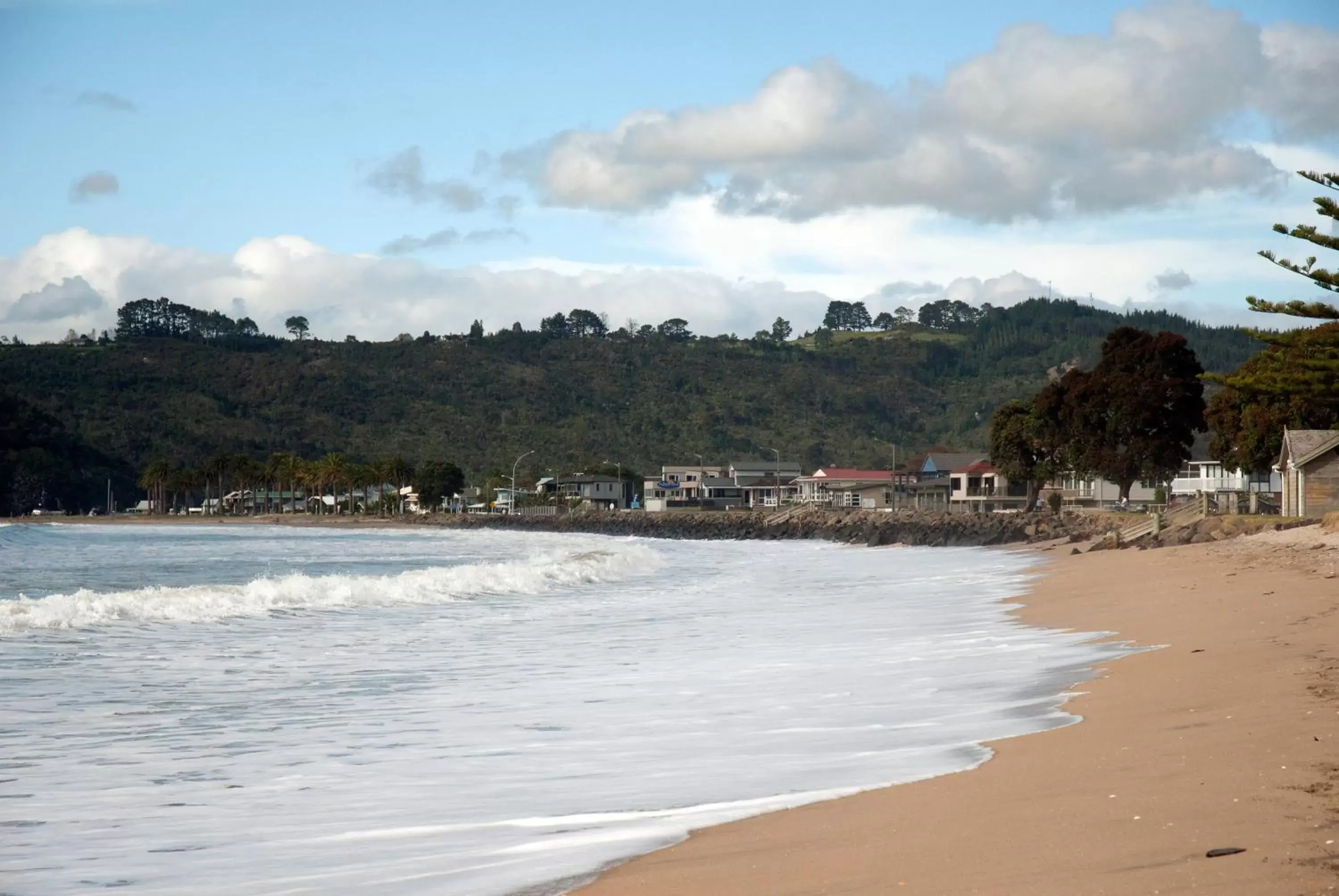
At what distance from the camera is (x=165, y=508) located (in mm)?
177500

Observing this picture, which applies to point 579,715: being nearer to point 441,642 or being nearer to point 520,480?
point 441,642

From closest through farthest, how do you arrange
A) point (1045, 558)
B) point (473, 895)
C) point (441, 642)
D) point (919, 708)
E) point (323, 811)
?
point (473, 895)
point (323, 811)
point (919, 708)
point (441, 642)
point (1045, 558)

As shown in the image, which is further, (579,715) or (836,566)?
(836,566)

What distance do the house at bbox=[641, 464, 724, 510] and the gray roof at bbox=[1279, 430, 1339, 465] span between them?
105436 mm

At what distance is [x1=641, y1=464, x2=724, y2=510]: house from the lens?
15075 centimetres

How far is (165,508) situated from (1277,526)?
543 feet

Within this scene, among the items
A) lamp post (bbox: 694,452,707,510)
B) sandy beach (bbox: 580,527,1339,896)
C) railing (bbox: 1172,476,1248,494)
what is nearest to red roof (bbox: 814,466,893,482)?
lamp post (bbox: 694,452,707,510)

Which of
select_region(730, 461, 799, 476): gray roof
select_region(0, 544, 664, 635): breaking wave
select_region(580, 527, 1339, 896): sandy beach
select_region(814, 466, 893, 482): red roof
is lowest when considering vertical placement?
select_region(0, 544, 664, 635): breaking wave

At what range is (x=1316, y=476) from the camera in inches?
1679

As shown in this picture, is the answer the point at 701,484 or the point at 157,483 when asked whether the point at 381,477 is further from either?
the point at 701,484

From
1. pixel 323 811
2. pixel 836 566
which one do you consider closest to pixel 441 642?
pixel 323 811

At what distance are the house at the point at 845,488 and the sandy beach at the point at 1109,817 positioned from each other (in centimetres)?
11469

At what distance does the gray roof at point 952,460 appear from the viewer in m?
122

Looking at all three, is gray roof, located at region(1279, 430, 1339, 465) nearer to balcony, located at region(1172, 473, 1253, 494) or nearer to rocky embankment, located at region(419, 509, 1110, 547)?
rocky embankment, located at region(419, 509, 1110, 547)
